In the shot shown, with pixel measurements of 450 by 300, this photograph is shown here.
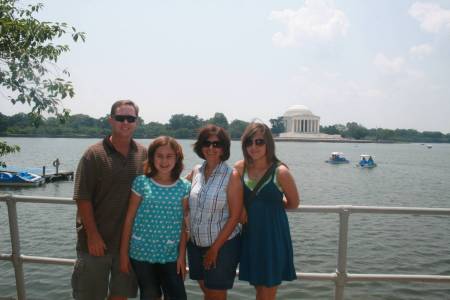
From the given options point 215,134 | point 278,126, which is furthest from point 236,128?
point 215,134

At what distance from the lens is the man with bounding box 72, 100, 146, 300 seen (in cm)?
360

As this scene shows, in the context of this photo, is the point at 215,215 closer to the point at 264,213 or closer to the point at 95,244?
the point at 264,213

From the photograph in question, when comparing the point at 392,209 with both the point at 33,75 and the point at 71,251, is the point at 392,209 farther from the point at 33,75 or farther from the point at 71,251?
the point at 71,251

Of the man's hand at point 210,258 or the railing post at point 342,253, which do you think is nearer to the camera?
the man's hand at point 210,258

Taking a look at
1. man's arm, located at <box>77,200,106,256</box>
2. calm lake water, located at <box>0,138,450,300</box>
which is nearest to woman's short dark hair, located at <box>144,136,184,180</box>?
man's arm, located at <box>77,200,106,256</box>

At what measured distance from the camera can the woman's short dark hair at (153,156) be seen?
143 inches

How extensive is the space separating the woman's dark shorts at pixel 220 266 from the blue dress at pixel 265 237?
0.11 meters

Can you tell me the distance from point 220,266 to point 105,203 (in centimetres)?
114

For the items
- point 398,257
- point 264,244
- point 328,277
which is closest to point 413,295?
point 398,257

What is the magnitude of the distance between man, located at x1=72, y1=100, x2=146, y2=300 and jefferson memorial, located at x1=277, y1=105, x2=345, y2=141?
17458 cm

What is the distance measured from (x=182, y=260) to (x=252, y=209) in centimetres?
75

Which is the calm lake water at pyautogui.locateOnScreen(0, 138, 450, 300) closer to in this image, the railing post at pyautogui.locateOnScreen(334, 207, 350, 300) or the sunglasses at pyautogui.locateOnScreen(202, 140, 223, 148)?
the railing post at pyautogui.locateOnScreen(334, 207, 350, 300)

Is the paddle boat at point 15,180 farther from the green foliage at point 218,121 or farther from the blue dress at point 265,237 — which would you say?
the blue dress at point 265,237

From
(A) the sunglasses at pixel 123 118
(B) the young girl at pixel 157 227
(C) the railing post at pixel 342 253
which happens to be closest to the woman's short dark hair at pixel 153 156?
(B) the young girl at pixel 157 227
